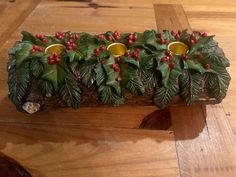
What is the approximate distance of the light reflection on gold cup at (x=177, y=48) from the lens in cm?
71

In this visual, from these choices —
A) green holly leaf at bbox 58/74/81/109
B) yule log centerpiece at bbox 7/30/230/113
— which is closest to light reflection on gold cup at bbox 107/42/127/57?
yule log centerpiece at bbox 7/30/230/113

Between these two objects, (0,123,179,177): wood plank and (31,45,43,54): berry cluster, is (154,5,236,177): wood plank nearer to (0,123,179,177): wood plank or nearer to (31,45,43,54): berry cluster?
(0,123,179,177): wood plank

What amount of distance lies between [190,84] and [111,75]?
0.57 feet

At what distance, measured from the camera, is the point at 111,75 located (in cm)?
65

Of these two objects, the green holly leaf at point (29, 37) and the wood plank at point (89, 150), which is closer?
the wood plank at point (89, 150)

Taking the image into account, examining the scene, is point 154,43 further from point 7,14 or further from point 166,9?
point 7,14

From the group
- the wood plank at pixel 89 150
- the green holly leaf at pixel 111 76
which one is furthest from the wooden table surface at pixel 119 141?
the green holly leaf at pixel 111 76

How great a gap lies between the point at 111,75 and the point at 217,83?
0.23 meters

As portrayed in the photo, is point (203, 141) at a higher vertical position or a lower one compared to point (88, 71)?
lower

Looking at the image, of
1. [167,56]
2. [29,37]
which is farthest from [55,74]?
[167,56]

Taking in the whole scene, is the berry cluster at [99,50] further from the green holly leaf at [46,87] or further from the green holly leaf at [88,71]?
the green holly leaf at [46,87]

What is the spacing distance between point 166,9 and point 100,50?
568 mm

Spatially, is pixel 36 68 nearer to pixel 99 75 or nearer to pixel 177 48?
pixel 99 75

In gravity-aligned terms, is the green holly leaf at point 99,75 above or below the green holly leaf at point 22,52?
below
